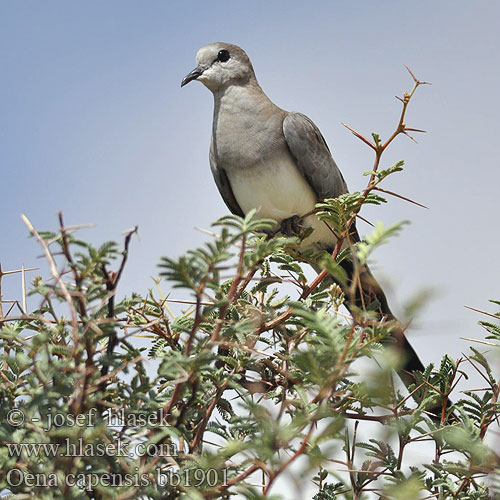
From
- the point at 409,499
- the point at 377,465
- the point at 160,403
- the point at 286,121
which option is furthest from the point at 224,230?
the point at 286,121

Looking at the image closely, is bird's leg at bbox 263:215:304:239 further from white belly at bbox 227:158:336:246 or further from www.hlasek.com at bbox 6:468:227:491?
www.hlasek.com at bbox 6:468:227:491

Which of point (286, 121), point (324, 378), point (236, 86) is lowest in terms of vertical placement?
point (324, 378)

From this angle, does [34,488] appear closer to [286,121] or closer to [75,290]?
[75,290]

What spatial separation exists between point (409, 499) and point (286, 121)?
11.5 feet

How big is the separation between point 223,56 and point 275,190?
48.0 inches

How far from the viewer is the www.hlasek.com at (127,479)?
4.60 feet

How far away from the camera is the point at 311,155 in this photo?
430 cm

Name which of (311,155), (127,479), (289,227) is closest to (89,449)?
(127,479)

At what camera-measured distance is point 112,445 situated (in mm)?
1513

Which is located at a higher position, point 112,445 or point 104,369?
point 104,369

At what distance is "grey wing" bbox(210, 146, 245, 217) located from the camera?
14.7 feet

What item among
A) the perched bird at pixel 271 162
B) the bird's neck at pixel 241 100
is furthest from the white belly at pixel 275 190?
the bird's neck at pixel 241 100

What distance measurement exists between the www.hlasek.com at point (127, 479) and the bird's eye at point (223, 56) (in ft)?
12.2

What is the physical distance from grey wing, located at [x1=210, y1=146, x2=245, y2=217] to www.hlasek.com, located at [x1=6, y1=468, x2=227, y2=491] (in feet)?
10.1
